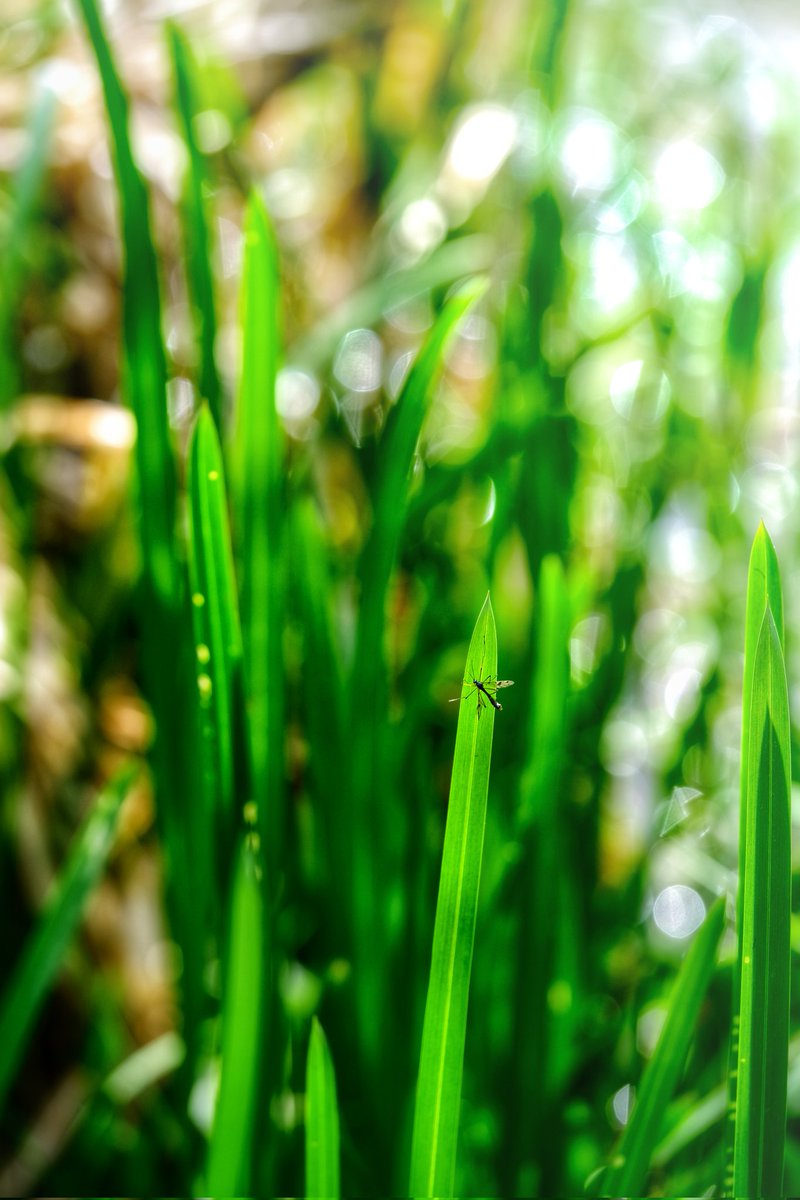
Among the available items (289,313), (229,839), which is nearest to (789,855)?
(229,839)

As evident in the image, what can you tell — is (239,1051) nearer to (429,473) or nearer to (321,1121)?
(321,1121)

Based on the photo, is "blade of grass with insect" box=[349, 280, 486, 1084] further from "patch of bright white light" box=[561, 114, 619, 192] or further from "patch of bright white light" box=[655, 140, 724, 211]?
"patch of bright white light" box=[655, 140, 724, 211]

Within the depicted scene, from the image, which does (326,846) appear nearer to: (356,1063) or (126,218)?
(356,1063)

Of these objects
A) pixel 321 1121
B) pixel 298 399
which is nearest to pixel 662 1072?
pixel 321 1121

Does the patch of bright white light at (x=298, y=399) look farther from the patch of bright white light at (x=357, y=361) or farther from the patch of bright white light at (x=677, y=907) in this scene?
the patch of bright white light at (x=677, y=907)

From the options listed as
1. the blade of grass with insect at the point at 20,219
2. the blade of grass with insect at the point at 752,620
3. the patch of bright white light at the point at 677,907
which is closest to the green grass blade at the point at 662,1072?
the blade of grass with insect at the point at 752,620

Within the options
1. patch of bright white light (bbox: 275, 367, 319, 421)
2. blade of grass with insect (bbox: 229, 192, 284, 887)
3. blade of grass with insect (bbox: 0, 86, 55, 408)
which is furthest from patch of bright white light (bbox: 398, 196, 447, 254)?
blade of grass with insect (bbox: 229, 192, 284, 887)

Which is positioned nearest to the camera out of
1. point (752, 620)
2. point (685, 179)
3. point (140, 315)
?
point (752, 620)
